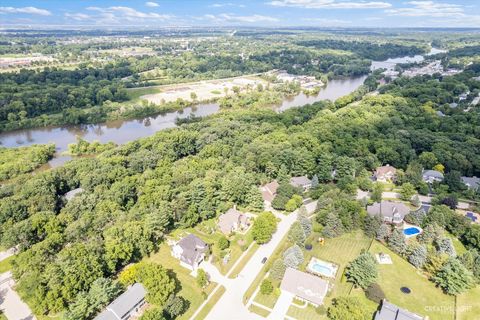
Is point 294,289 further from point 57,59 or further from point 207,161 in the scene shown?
point 57,59

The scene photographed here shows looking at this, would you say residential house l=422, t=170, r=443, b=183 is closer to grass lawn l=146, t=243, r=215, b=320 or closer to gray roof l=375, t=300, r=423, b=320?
gray roof l=375, t=300, r=423, b=320

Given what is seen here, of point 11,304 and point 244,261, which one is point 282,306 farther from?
point 11,304

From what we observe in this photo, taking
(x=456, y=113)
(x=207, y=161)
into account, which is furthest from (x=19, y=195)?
(x=456, y=113)

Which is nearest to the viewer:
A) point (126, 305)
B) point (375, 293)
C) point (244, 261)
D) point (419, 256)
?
point (126, 305)

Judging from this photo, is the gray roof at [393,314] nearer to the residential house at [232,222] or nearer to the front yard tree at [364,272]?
the front yard tree at [364,272]

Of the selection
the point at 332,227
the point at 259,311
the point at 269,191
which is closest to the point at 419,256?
the point at 332,227

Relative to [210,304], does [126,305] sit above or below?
above
